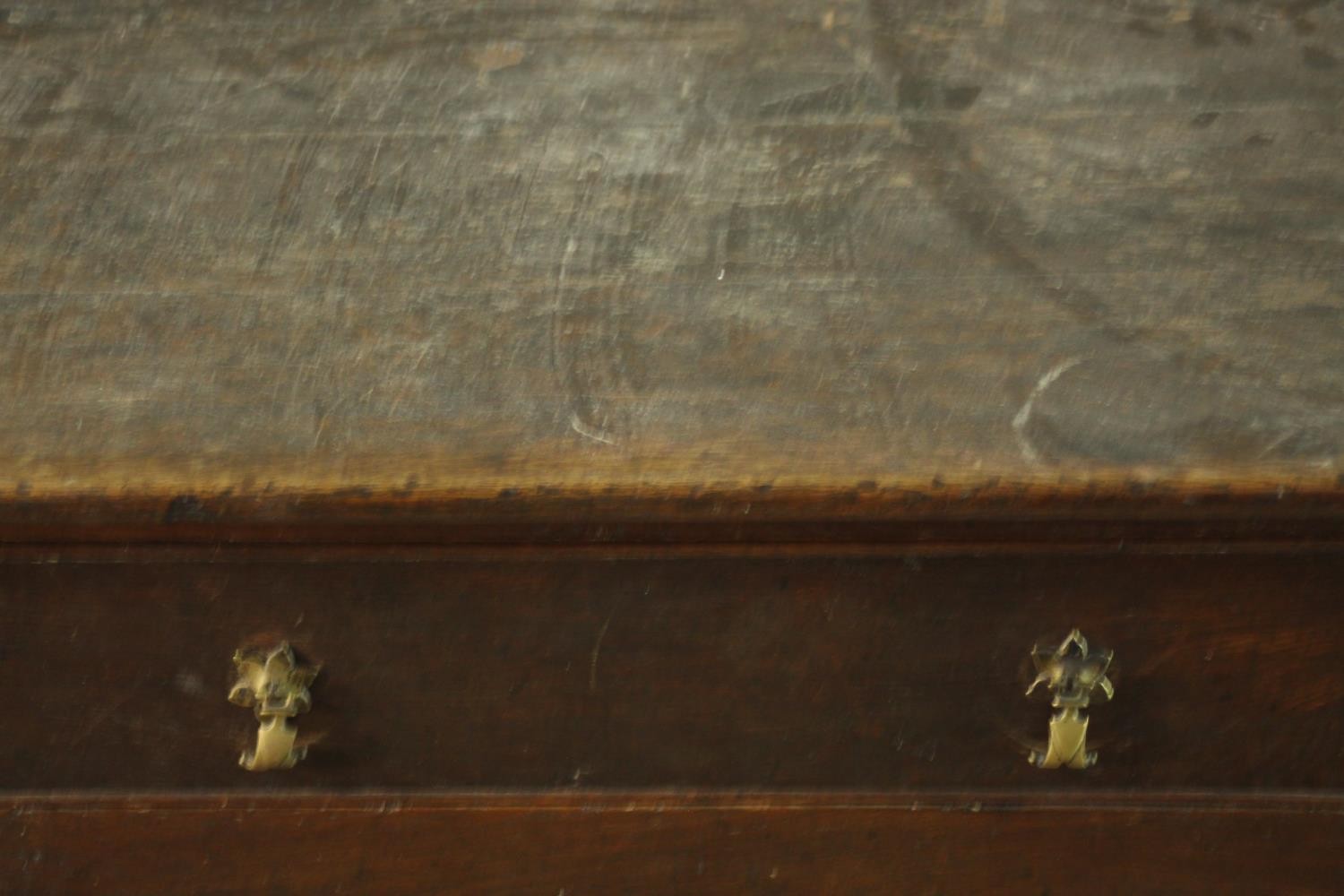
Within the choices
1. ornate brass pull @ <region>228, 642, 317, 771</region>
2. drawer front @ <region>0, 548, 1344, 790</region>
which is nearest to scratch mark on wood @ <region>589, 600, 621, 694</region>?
drawer front @ <region>0, 548, 1344, 790</region>

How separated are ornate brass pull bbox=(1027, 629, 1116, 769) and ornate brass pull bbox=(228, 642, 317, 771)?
0.36m

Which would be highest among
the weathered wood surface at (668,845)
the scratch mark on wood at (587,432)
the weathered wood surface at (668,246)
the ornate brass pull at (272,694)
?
the weathered wood surface at (668,246)

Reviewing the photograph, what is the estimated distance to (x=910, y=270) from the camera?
2.10 ft

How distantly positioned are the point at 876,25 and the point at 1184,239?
27cm

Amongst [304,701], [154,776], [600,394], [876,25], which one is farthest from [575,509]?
[876,25]

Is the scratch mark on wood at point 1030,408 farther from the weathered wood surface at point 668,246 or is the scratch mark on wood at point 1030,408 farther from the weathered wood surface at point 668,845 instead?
the weathered wood surface at point 668,845

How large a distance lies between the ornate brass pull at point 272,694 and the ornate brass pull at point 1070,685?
36 cm

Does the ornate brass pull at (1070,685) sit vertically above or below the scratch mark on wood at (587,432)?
below

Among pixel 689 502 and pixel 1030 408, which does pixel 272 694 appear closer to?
pixel 689 502

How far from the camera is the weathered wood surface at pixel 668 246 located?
0.56 meters

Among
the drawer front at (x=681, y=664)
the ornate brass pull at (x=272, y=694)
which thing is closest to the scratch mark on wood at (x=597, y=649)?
the drawer front at (x=681, y=664)

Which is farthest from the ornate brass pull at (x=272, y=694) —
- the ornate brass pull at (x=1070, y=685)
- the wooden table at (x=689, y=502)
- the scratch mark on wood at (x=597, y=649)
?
the ornate brass pull at (x=1070, y=685)

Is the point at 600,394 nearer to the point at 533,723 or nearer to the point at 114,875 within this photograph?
the point at 533,723

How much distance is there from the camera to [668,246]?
26.0 inches
